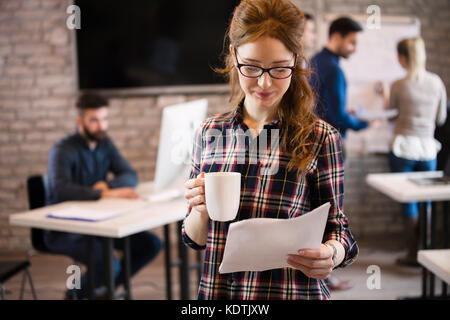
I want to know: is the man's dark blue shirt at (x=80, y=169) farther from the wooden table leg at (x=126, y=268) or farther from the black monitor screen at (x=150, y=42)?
the black monitor screen at (x=150, y=42)

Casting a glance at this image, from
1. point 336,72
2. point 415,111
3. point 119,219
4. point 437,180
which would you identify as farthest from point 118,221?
point 415,111

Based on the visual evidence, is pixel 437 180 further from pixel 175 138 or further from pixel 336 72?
pixel 175 138

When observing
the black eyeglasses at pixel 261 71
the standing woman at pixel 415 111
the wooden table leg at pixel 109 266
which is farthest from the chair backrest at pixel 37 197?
the standing woman at pixel 415 111

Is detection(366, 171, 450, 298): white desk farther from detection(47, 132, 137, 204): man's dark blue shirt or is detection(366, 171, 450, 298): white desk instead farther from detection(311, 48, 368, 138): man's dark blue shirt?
detection(47, 132, 137, 204): man's dark blue shirt

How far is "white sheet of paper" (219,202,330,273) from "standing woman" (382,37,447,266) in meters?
2.29

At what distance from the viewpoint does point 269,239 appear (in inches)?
40.3

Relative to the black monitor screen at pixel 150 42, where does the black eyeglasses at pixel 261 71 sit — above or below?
below

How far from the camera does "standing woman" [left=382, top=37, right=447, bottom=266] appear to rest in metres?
3.05

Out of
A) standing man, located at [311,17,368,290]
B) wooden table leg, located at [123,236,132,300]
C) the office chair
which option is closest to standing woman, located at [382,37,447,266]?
standing man, located at [311,17,368,290]

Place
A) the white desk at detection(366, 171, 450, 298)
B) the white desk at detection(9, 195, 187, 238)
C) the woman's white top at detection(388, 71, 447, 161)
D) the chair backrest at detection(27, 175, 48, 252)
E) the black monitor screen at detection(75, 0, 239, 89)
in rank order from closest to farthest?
1. the white desk at detection(9, 195, 187, 238)
2. the white desk at detection(366, 171, 450, 298)
3. the chair backrest at detection(27, 175, 48, 252)
4. the woman's white top at detection(388, 71, 447, 161)
5. the black monitor screen at detection(75, 0, 239, 89)

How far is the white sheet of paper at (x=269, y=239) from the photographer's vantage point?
99cm

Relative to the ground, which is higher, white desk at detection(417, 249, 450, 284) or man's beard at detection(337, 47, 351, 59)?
man's beard at detection(337, 47, 351, 59)

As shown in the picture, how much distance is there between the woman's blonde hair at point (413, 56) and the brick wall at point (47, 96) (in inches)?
43.5
